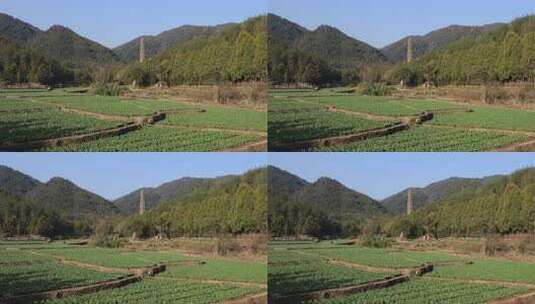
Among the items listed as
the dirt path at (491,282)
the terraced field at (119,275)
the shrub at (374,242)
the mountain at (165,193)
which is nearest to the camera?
the terraced field at (119,275)

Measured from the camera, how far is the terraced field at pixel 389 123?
23.9 feet

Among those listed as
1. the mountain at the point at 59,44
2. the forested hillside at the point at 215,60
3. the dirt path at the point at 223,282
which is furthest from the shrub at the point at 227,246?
the mountain at the point at 59,44

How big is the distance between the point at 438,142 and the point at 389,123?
0.46m

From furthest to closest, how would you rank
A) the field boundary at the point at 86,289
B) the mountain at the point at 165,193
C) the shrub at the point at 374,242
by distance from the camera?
1. the shrub at the point at 374,242
2. the mountain at the point at 165,193
3. the field boundary at the point at 86,289

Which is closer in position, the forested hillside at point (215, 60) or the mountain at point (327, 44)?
the mountain at point (327, 44)

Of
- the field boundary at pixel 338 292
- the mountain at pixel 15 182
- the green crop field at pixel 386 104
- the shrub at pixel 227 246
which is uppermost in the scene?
the green crop field at pixel 386 104

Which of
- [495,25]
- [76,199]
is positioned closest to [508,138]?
[495,25]

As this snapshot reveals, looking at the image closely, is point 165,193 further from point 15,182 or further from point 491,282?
point 491,282

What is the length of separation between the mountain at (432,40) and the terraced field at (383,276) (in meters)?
1.77

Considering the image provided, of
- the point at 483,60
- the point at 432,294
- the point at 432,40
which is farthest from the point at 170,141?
the point at 483,60

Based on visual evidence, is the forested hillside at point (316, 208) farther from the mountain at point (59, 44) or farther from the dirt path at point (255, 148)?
the mountain at point (59, 44)

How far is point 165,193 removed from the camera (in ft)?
24.7

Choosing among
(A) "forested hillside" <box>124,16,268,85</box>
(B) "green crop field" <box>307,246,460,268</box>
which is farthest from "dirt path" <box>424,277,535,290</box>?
(A) "forested hillside" <box>124,16,268,85</box>

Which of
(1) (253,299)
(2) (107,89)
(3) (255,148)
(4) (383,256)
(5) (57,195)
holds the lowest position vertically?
(1) (253,299)
